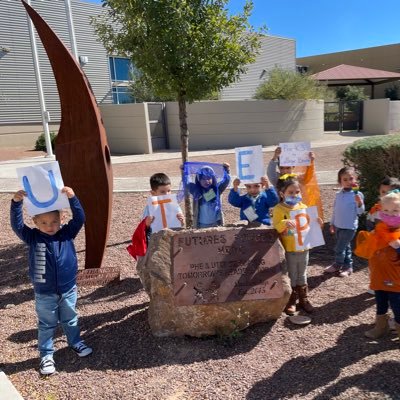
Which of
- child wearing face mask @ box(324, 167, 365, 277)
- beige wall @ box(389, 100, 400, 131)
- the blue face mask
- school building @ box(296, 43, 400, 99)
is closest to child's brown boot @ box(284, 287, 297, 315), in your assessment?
the blue face mask

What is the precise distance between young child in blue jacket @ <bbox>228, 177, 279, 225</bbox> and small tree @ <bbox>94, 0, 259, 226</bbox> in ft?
4.50

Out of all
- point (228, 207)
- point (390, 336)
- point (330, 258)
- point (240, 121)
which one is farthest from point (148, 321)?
point (240, 121)

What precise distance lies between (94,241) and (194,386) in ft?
8.66

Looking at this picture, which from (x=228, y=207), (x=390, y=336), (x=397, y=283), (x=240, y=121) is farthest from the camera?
(x=240, y=121)

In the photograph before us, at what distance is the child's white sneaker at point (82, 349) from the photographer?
334cm

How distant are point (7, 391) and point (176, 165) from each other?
12167mm

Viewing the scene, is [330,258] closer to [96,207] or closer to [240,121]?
[96,207]

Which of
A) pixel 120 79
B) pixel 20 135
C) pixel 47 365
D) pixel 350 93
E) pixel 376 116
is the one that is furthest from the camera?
pixel 350 93

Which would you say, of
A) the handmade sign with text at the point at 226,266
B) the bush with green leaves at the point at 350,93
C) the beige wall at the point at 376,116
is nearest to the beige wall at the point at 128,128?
the beige wall at the point at 376,116

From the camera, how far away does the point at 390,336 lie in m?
3.33

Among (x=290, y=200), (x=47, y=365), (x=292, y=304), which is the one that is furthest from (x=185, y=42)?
(x=47, y=365)

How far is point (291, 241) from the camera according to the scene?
12.2ft

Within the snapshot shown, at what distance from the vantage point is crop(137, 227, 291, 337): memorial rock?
136 inches

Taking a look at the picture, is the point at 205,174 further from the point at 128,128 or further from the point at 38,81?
the point at 128,128
